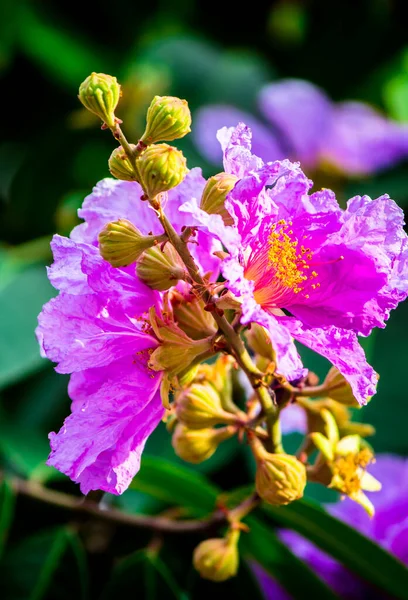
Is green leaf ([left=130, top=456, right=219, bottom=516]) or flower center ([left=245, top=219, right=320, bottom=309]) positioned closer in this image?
flower center ([left=245, top=219, right=320, bottom=309])

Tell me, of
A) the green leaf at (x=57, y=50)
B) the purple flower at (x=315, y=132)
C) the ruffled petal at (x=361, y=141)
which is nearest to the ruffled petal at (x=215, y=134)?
the purple flower at (x=315, y=132)

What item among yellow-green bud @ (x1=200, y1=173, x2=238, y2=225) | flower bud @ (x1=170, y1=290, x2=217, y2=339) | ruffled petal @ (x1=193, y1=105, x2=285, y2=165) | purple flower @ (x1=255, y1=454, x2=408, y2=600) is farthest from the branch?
ruffled petal @ (x1=193, y1=105, x2=285, y2=165)

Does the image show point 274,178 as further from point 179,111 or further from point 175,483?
point 175,483

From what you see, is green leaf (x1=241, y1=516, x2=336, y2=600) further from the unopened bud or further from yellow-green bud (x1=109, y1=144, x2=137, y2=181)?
yellow-green bud (x1=109, y1=144, x2=137, y2=181)

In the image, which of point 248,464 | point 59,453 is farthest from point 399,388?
point 59,453

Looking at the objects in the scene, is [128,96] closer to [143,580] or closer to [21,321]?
[21,321]
